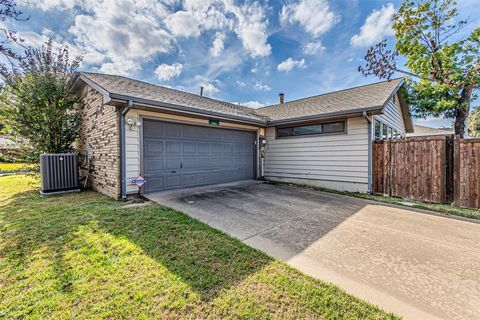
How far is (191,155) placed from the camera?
7168 mm

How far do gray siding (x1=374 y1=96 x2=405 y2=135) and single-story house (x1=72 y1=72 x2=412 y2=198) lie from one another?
84 mm

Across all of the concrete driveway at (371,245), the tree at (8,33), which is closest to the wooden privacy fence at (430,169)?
the concrete driveway at (371,245)

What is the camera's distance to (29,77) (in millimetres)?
6617

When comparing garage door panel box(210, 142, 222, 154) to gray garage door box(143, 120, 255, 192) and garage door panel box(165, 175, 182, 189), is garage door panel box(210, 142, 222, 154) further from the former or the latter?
garage door panel box(165, 175, 182, 189)

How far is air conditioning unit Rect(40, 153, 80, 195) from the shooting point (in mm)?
6164

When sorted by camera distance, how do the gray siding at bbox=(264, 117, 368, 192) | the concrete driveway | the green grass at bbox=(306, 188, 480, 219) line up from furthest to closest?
the gray siding at bbox=(264, 117, 368, 192), the green grass at bbox=(306, 188, 480, 219), the concrete driveway

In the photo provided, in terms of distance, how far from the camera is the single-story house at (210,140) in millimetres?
5684

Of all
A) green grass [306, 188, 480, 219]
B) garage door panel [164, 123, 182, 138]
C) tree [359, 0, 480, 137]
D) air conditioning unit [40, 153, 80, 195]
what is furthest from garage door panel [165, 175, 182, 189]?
tree [359, 0, 480, 137]

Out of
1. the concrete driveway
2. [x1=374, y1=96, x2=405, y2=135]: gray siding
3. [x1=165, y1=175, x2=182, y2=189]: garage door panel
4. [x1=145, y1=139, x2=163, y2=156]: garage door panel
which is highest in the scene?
[x1=374, y1=96, x2=405, y2=135]: gray siding

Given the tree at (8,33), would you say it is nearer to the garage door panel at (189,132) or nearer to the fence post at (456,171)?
the garage door panel at (189,132)

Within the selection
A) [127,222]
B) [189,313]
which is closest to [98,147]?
[127,222]

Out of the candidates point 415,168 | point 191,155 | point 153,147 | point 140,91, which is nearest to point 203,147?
point 191,155

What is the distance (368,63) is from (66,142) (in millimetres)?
12025

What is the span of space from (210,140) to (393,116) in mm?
8426
